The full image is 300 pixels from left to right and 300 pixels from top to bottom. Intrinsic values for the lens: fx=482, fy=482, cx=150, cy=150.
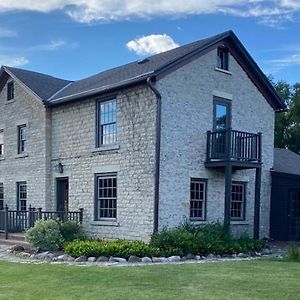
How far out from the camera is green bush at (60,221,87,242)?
16.7m

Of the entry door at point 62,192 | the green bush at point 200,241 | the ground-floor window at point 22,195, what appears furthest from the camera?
the ground-floor window at point 22,195

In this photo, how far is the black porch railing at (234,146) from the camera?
55.9ft

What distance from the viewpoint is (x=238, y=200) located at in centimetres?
1933

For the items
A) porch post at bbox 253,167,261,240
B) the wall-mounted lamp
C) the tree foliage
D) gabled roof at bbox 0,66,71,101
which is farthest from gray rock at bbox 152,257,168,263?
the tree foliage

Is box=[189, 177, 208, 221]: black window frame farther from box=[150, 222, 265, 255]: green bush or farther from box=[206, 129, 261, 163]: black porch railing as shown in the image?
box=[206, 129, 261, 163]: black porch railing

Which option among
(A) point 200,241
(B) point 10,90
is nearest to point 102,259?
(A) point 200,241

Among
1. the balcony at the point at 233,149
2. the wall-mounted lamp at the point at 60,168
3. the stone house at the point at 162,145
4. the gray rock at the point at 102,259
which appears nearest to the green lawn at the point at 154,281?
the gray rock at the point at 102,259

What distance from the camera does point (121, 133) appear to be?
17.4 m

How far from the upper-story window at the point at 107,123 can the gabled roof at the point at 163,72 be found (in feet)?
1.78

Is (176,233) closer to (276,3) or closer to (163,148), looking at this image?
(163,148)

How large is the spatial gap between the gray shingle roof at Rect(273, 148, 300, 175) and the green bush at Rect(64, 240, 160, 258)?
9.08 metres

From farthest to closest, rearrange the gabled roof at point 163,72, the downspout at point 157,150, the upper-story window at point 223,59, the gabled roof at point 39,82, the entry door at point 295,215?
the gabled roof at point 39,82, the entry door at point 295,215, the upper-story window at point 223,59, the gabled roof at point 163,72, the downspout at point 157,150

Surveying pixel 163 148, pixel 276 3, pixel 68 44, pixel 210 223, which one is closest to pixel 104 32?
pixel 68 44

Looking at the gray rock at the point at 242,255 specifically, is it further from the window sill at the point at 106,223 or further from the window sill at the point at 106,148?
the window sill at the point at 106,148
